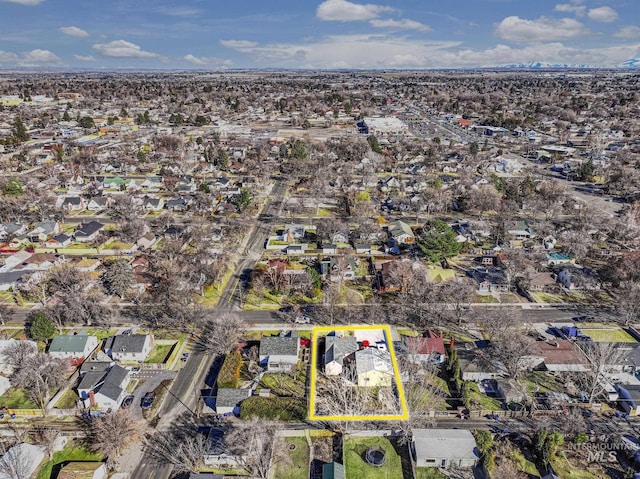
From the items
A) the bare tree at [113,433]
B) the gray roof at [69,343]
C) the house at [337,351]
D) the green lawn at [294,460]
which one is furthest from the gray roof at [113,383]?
the house at [337,351]

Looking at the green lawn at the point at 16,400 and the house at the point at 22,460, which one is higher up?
the house at the point at 22,460

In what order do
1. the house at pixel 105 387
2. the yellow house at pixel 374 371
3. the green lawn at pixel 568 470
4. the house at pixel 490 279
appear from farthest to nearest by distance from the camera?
the house at pixel 490 279 → the house at pixel 105 387 → the yellow house at pixel 374 371 → the green lawn at pixel 568 470

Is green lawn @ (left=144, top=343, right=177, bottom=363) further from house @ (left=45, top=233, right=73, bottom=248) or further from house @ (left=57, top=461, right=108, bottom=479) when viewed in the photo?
house @ (left=45, top=233, right=73, bottom=248)

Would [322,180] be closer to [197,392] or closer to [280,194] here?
[280,194]

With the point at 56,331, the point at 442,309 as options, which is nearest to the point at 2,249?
the point at 56,331

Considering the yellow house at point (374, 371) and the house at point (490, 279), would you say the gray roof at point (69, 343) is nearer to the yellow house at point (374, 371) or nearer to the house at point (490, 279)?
the yellow house at point (374, 371)

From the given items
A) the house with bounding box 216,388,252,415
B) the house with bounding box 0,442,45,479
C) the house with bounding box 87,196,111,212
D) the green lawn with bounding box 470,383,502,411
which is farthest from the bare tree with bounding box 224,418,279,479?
the house with bounding box 87,196,111,212
